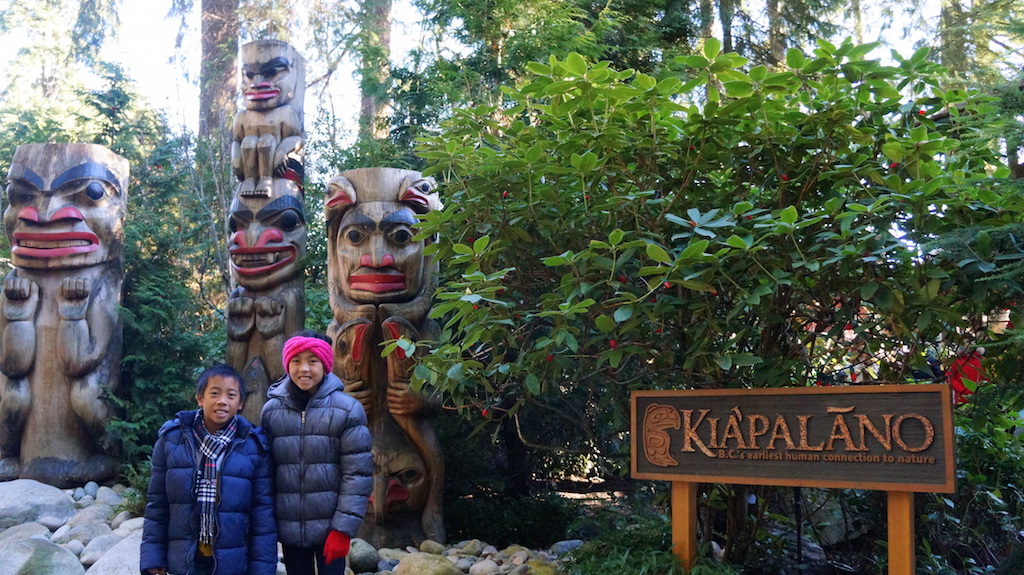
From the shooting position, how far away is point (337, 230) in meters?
5.89

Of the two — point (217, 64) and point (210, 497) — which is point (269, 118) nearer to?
point (210, 497)

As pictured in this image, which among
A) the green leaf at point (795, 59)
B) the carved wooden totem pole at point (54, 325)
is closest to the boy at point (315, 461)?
the green leaf at point (795, 59)

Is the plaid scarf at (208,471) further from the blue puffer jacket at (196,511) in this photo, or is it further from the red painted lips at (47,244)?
the red painted lips at (47,244)

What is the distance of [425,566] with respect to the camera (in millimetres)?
4645

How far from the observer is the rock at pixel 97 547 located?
5.28 metres

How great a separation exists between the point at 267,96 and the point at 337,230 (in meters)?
2.57

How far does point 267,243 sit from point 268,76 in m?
1.82

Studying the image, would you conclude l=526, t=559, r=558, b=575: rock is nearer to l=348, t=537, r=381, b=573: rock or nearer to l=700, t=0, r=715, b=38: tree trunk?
l=348, t=537, r=381, b=573: rock

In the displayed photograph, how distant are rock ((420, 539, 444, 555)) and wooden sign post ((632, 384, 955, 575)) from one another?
201 cm

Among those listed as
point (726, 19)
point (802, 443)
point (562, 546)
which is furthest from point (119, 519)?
point (726, 19)

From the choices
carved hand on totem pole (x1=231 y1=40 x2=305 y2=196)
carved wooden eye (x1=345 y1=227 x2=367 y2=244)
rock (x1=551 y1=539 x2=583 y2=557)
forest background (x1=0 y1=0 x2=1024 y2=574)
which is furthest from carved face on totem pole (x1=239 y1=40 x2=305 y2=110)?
rock (x1=551 y1=539 x2=583 y2=557)

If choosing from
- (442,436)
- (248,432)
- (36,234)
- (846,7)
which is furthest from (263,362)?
(846,7)

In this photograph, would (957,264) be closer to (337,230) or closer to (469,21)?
(337,230)

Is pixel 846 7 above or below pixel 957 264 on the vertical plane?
above
